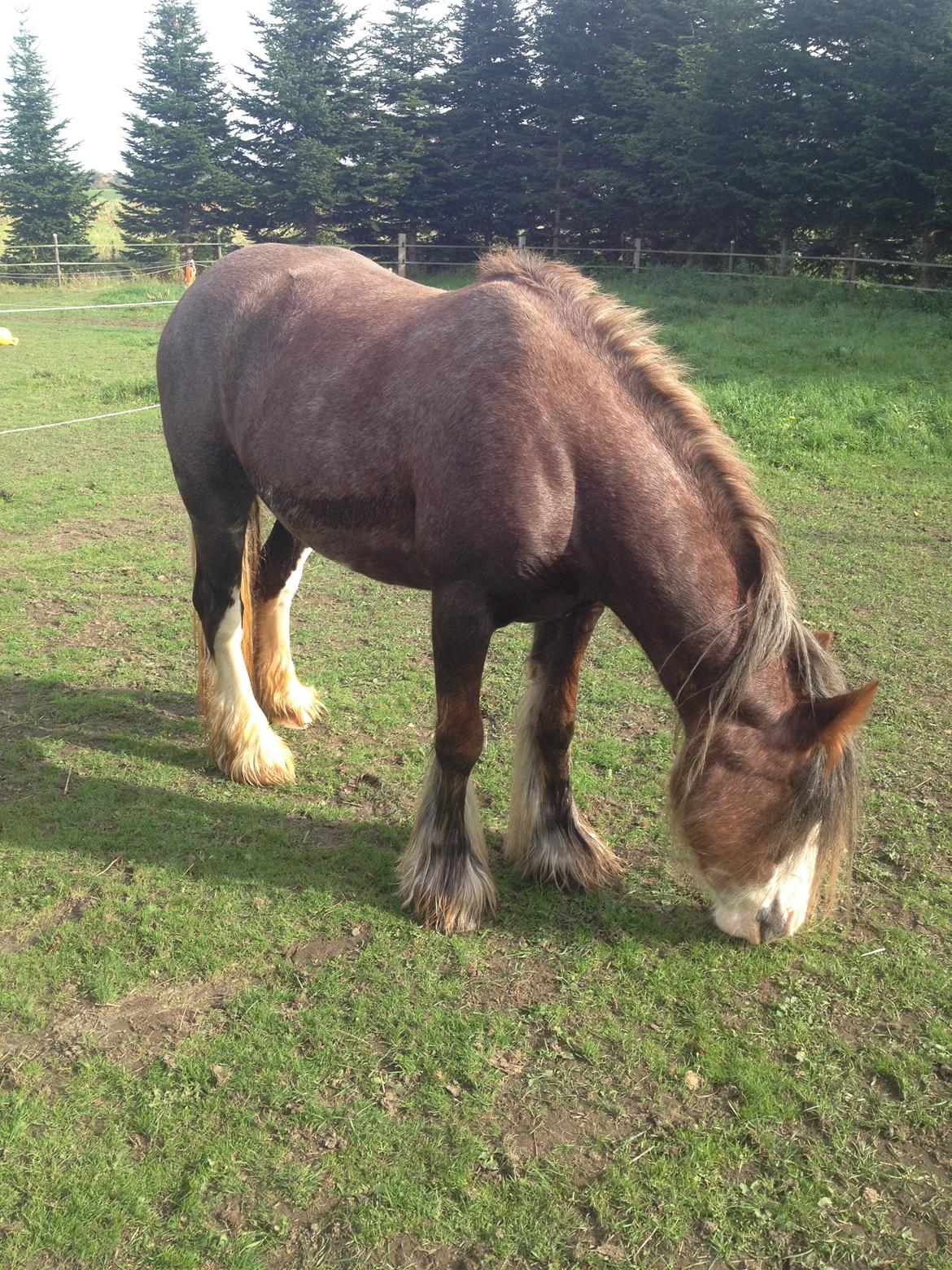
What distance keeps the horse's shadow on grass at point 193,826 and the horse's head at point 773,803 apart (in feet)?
1.58

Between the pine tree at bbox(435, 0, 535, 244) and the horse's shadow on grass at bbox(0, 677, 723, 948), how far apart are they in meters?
29.7

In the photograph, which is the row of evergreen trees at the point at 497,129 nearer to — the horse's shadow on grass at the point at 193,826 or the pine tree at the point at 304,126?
the pine tree at the point at 304,126

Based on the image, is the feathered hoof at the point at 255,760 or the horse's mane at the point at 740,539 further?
the feathered hoof at the point at 255,760

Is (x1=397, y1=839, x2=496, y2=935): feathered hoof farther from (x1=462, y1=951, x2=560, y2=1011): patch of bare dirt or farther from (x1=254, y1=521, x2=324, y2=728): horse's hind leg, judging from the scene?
(x1=254, y1=521, x2=324, y2=728): horse's hind leg

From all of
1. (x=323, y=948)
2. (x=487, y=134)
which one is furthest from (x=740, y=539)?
(x=487, y=134)

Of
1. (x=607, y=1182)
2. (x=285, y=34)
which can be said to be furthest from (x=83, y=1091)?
(x=285, y=34)

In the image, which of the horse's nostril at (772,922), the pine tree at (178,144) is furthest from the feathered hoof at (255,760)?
the pine tree at (178,144)

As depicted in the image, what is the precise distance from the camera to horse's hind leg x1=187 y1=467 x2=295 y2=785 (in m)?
4.06

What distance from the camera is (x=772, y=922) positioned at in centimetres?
284

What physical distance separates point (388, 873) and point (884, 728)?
265 cm

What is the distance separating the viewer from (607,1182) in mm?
2238

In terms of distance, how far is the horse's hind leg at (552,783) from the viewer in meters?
3.44

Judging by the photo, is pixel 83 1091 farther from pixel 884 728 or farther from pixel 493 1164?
pixel 884 728

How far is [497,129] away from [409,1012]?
34.9m
